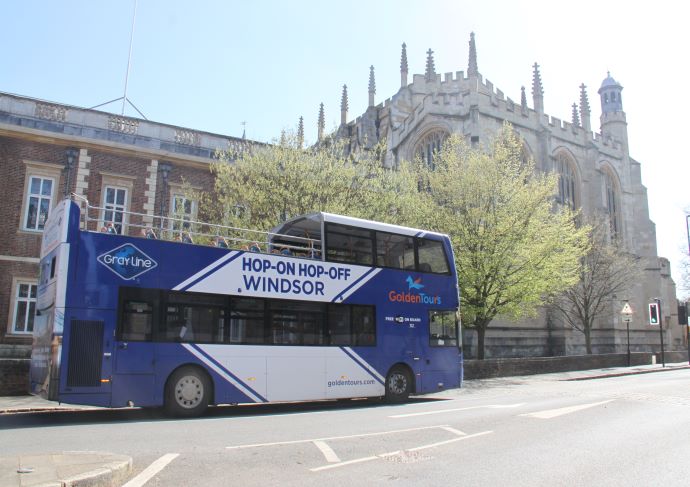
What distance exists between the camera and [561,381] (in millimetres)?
20844

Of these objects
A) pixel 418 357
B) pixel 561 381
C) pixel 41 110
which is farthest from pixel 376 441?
pixel 41 110

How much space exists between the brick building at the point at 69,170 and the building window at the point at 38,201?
3cm

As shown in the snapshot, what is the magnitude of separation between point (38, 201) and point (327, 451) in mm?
18960

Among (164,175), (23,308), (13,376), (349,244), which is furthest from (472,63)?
(13,376)

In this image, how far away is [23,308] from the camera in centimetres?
2055

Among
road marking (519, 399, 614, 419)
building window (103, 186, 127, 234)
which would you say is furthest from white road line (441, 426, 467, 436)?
building window (103, 186, 127, 234)

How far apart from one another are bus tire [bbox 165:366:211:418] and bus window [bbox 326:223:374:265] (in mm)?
3881

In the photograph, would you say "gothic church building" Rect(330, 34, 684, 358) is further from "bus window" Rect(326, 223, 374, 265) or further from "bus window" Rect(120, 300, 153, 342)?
"bus window" Rect(120, 300, 153, 342)

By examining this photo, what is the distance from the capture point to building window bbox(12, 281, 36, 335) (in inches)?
798

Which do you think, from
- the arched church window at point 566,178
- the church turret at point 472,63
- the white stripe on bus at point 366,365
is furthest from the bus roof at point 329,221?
the arched church window at point 566,178

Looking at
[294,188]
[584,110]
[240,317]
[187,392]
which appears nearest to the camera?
[187,392]

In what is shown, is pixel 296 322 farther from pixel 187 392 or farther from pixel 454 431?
pixel 454 431

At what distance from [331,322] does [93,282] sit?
506 cm

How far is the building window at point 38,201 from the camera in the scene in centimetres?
2125
